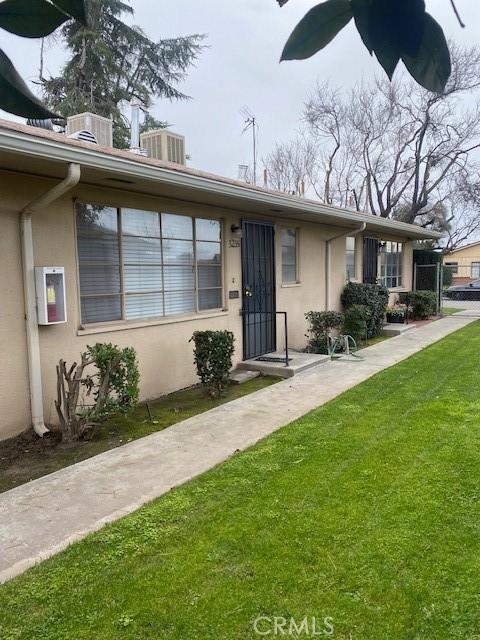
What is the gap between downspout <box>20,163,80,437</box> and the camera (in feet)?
15.0

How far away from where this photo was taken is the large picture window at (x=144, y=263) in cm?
538

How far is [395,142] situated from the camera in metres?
21.5

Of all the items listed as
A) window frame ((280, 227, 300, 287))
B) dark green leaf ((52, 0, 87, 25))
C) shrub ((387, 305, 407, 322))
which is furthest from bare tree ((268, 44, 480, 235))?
dark green leaf ((52, 0, 87, 25))

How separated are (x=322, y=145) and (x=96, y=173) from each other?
73.5 feet

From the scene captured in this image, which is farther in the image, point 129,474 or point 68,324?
point 68,324

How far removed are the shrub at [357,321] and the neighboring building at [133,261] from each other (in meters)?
1.13

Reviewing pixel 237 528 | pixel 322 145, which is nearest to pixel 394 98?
pixel 322 145

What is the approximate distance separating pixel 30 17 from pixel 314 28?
1.50 ft

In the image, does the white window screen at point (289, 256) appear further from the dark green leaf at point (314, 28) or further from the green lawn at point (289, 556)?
the dark green leaf at point (314, 28)

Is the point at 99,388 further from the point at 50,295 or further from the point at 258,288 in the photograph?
the point at 258,288

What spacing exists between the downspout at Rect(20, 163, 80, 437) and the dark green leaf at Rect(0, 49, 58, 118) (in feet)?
12.9

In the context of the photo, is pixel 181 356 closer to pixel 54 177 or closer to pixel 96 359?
pixel 96 359

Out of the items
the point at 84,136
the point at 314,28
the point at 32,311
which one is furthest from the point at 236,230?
the point at 314,28

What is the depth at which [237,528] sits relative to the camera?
2.84 m
